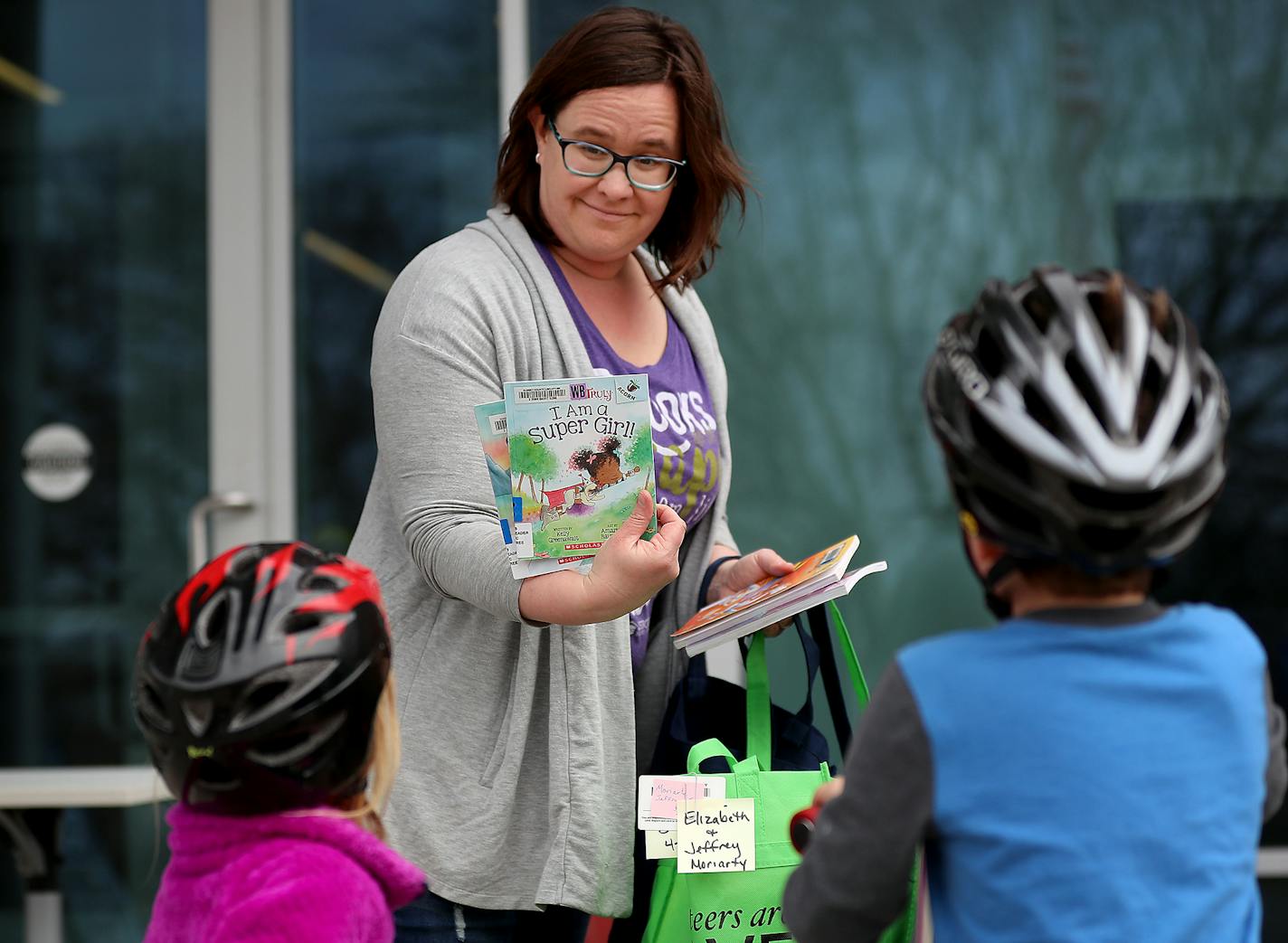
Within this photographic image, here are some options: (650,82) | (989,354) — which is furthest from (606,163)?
(989,354)

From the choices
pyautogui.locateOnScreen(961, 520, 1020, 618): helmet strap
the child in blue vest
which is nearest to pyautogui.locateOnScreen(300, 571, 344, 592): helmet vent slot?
the child in blue vest

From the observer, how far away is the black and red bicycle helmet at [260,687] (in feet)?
4.64

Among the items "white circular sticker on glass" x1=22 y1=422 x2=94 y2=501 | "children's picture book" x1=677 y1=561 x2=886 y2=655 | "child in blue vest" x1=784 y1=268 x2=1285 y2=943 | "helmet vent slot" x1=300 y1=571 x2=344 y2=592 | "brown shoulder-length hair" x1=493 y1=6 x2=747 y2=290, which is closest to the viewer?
"child in blue vest" x1=784 y1=268 x2=1285 y2=943

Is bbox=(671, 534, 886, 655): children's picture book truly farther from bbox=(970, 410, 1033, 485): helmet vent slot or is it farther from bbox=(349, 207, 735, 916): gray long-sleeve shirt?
bbox=(970, 410, 1033, 485): helmet vent slot

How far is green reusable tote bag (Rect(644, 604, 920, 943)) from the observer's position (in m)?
2.00

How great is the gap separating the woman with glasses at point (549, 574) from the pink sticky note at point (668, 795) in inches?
3.2

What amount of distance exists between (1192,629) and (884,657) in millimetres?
2832

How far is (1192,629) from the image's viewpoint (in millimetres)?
1352

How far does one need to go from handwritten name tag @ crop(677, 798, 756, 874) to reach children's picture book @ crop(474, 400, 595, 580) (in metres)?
0.41

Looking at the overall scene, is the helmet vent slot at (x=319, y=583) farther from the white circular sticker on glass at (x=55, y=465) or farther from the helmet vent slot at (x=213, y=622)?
the white circular sticker on glass at (x=55, y=465)

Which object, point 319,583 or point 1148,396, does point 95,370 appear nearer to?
point 319,583

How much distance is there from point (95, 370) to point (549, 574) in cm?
288

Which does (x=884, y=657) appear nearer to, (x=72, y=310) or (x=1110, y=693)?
(x=72, y=310)

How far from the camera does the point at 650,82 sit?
7.09 ft
